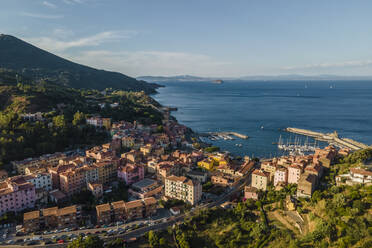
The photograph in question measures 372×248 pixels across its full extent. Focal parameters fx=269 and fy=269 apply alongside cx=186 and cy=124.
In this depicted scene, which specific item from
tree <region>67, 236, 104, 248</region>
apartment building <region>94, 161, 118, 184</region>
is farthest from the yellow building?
tree <region>67, 236, 104, 248</region>

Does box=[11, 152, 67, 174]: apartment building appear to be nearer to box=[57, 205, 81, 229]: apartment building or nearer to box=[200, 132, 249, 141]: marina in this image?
box=[57, 205, 81, 229]: apartment building

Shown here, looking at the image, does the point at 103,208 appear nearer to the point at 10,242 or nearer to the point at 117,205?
the point at 117,205

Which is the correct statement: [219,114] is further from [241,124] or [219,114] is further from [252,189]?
[252,189]

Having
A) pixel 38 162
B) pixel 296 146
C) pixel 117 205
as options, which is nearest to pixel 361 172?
pixel 117 205

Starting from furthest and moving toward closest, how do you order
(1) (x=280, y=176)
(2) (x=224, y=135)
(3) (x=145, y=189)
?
(2) (x=224, y=135)
(1) (x=280, y=176)
(3) (x=145, y=189)

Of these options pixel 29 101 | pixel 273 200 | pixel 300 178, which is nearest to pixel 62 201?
pixel 273 200

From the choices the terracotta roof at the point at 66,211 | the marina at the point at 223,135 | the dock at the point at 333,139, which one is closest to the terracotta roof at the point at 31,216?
the terracotta roof at the point at 66,211
